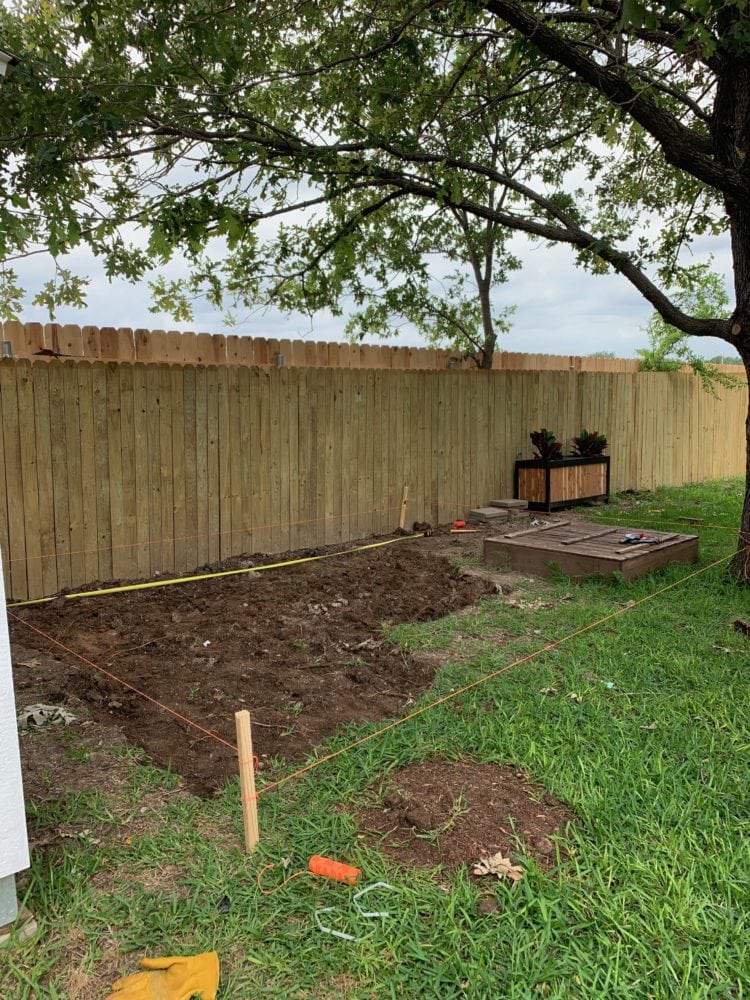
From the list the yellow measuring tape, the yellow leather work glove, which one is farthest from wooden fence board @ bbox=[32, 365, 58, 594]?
the yellow leather work glove

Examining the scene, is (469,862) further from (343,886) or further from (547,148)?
(547,148)

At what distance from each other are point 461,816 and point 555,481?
7840 mm

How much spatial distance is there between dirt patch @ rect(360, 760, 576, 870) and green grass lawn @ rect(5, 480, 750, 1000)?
0.08m

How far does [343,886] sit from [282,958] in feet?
1.06

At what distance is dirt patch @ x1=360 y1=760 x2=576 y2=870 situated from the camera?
2479mm

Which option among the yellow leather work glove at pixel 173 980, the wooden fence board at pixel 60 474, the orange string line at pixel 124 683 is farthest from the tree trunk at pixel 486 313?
the yellow leather work glove at pixel 173 980

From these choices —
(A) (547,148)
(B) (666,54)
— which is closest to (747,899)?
(B) (666,54)

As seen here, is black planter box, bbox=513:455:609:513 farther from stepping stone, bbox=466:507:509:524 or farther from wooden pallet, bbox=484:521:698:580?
wooden pallet, bbox=484:521:698:580

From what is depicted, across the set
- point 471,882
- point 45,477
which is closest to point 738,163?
point 471,882

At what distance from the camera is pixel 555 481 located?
32.9 ft

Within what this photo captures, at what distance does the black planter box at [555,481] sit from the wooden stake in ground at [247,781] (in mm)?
8000

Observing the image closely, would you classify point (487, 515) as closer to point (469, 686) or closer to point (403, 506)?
point (403, 506)

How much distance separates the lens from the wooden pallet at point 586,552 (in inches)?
240

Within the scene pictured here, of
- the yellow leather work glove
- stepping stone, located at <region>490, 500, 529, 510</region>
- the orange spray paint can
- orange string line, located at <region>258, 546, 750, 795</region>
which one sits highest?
stepping stone, located at <region>490, 500, 529, 510</region>
